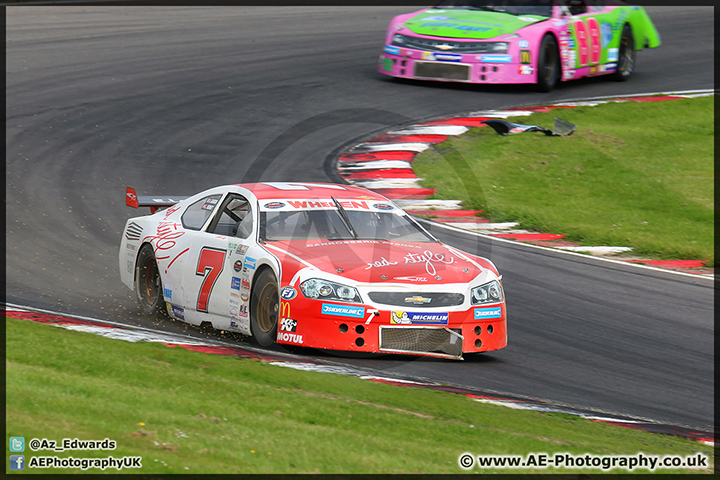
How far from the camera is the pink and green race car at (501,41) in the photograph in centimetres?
1623

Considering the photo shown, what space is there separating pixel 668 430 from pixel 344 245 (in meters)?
2.59

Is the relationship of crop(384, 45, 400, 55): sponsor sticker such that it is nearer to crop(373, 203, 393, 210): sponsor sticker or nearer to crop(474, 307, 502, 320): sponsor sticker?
crop(373, 203, 393, 210): sponsor sticker

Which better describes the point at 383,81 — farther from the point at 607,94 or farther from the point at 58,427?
the point at 58,427

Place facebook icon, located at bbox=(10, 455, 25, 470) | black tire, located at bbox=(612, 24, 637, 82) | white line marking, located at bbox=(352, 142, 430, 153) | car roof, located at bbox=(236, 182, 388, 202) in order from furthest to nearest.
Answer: black tire, located at bbox=(612, 24, 637, 82), white line marking, located at bbox=(352, 142, 430, 153), car roof, located at bbox=(236, 182, 388, 202), facebook icon, located at bbox=(10, 455, 25, 470)

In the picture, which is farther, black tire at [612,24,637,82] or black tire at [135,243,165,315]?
black tire at [612,24,637,82]

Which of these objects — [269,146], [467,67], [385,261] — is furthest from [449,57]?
[385,261]

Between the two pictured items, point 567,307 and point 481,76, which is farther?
point 481,76

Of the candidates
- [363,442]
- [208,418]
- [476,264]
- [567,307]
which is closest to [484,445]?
[363,442]

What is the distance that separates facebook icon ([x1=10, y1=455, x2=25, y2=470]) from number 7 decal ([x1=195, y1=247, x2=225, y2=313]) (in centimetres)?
358

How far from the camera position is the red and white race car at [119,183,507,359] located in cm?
648

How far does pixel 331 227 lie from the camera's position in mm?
7324

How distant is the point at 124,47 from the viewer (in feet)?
63.4

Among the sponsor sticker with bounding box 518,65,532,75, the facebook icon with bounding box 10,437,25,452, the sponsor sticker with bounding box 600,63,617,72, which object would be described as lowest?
the facebook icon with bounding box 10,437,25,452

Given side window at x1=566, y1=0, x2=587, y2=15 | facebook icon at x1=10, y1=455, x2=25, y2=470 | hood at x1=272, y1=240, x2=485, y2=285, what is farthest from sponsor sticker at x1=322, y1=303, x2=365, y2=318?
side window at x1=566, y1=0, x2=587, y2=15
